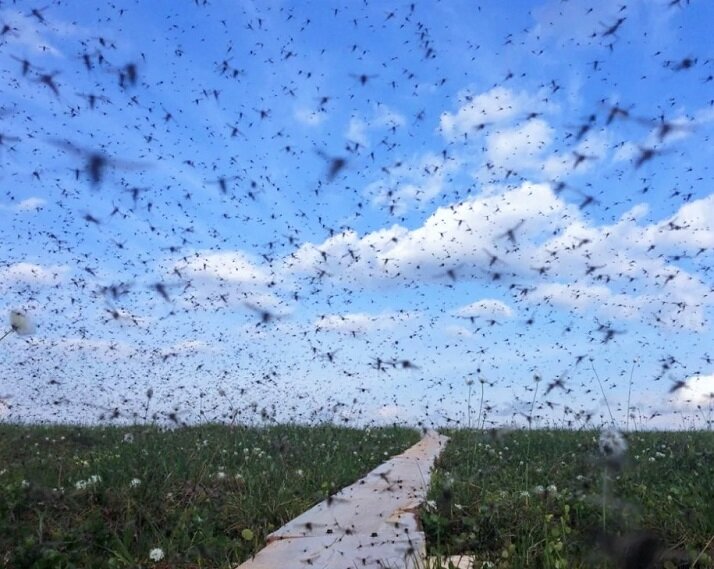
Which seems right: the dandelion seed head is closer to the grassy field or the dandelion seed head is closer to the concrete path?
the grassy field

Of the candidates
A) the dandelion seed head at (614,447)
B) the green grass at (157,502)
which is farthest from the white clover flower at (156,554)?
the dandelion seed head at (614,447)

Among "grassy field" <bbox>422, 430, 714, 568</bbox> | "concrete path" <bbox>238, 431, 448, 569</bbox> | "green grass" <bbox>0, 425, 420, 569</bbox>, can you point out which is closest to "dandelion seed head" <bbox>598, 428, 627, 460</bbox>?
"grassy field" <bbox>422, 430, 714, 568</bbox>

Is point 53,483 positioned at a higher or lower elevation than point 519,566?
higher

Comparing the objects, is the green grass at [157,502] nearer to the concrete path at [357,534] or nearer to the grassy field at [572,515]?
the concrete path at [357,534]

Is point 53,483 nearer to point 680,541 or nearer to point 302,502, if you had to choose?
point 302,502

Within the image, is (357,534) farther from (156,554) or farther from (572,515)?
(572,515)

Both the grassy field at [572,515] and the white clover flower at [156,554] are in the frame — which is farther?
the white clover flower at [156,554]

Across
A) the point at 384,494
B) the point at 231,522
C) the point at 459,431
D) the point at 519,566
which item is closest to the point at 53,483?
the point at 231,522
